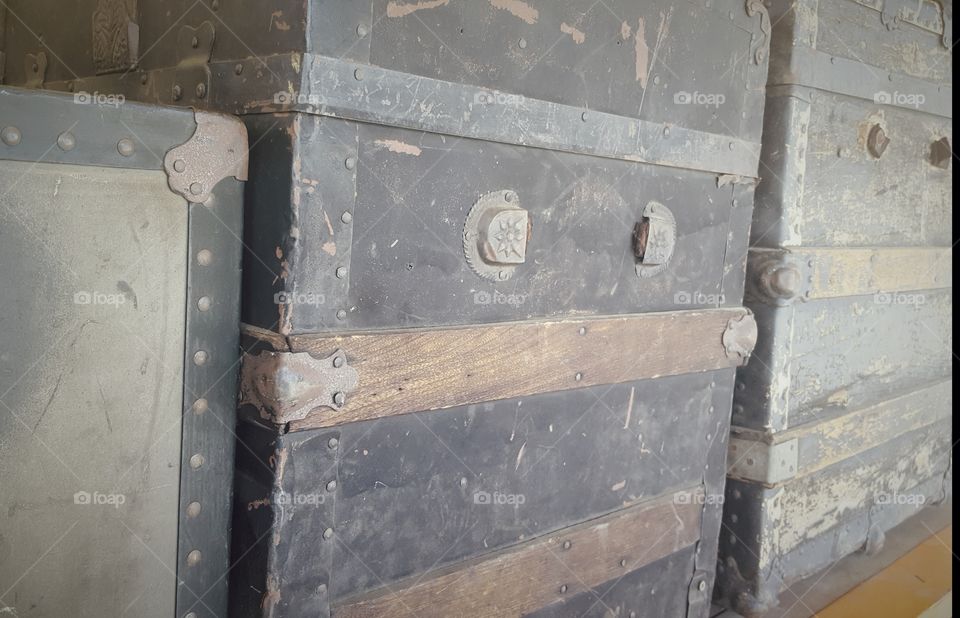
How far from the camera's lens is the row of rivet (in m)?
1.22

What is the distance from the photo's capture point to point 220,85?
5.06 feet

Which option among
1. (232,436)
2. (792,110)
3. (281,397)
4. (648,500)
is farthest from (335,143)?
(792,110)

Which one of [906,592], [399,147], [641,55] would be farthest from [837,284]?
[399,147]

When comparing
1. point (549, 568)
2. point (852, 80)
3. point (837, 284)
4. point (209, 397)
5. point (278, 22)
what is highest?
point (852, 80)

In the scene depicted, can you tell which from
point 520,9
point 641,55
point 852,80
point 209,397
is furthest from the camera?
point 852,80

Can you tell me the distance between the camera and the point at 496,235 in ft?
5.58

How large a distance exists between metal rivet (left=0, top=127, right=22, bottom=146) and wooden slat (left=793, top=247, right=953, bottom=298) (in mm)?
2114

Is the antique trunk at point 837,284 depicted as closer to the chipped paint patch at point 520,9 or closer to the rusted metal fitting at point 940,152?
the rusted metal fitting at point 940,152

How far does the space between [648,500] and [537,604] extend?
0.46 meters

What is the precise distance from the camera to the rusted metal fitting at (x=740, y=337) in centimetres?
236

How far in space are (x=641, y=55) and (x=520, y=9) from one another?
40 cm

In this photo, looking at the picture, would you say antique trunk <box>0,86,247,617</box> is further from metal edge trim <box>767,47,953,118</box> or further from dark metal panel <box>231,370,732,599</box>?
metal edge trim <box>767,47,953,118</box>

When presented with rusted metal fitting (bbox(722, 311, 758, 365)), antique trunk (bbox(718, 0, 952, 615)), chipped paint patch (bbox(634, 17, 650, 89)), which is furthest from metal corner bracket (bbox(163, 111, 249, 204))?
antique trunk (bbox(718, 0, 952, 615))

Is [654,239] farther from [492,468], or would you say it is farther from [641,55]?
[492,468]
